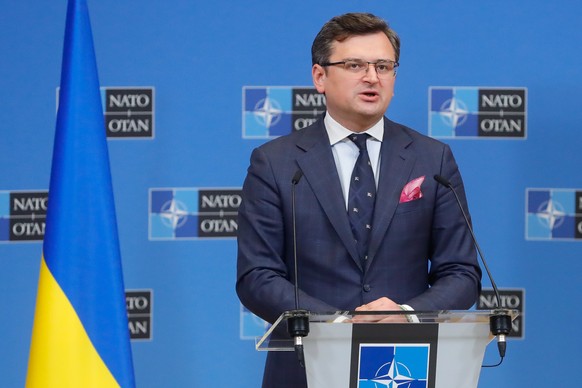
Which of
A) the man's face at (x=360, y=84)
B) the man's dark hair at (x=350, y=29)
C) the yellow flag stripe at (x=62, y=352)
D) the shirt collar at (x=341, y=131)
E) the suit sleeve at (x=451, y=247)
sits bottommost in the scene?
the yellow flag stripe at (x=62, y=352)

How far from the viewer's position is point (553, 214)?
3412mm

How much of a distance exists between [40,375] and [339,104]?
1.27 m

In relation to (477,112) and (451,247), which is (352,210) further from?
(477,112)

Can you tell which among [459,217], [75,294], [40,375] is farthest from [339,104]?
[40,375]

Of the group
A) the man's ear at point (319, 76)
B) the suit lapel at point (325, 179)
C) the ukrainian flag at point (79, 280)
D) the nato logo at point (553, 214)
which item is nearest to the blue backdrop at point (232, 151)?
the nato logo at point (553, 214)

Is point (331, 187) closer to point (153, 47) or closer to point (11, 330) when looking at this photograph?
point (153, 47)

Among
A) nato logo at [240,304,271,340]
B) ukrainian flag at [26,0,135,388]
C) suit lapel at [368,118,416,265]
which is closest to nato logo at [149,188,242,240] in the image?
nato logo at [240,304,271,340]

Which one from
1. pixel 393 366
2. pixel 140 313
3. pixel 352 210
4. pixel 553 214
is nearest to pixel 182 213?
pixel 140 313

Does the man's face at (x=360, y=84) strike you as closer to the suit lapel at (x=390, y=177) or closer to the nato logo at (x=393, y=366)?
the suit lapel at (x=390, y=177)

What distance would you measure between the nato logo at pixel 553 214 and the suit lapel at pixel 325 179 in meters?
1.24

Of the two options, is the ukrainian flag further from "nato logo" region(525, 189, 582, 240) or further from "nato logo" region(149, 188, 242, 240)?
"nato logo" region(525, 189, 582, 240)

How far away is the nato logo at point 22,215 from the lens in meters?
3.46

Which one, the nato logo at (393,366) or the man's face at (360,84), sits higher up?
the man's face at (360,84)

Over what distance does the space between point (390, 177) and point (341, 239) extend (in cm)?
21
